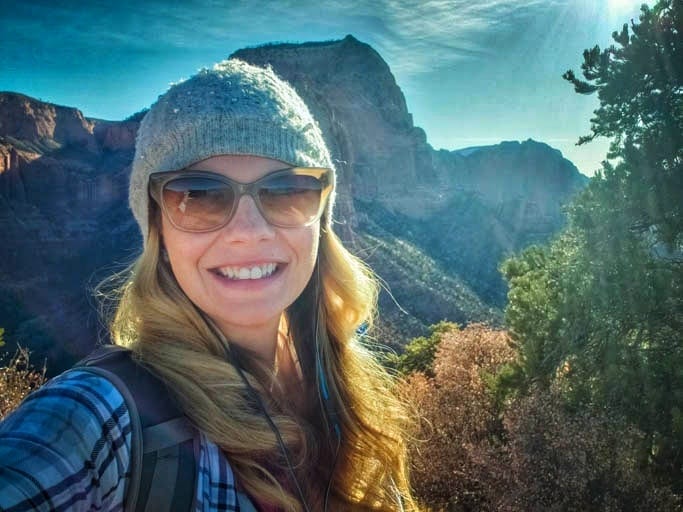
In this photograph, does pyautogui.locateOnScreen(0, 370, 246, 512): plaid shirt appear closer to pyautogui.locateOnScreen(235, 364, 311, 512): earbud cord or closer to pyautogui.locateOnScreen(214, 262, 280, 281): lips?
pyautogui.locateOnScreen(235, 364, 311, 512): earbud cord

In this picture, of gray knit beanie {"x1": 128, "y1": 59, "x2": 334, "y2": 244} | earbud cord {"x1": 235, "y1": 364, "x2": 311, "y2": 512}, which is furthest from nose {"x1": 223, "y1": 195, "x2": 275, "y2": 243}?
earbud cord {"x1": 235, "y1": 364, "x2": 311, "y2": 512}

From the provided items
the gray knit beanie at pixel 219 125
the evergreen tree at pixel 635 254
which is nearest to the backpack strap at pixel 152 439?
the gray knit beanie at pixel 219 125

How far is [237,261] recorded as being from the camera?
1.53 m

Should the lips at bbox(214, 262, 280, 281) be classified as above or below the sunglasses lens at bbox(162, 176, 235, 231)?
below

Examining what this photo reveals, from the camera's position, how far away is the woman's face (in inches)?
59.8

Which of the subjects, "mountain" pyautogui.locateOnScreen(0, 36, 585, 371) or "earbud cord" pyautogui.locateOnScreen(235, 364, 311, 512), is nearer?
"earbud cord" pyautogui.locateOnScreen(235, 364, 311, 512)

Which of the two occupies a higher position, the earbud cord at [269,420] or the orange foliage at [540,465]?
the earbud cord at [269,420]

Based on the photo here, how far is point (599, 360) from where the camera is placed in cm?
802

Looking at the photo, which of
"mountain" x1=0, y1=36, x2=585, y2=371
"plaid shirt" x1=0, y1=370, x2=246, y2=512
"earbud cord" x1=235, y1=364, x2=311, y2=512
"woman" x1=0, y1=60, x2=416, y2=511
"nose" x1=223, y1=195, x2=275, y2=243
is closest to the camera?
"plaid shirt" x1=0, y1=370, x2=246, y2=512

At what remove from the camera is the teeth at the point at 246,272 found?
5.05 ft

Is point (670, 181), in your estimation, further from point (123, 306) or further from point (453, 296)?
point (453, 296)

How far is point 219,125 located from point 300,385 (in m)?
1.13

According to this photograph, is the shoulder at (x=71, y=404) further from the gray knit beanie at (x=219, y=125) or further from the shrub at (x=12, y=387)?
the shrub at (x=12, y=387)

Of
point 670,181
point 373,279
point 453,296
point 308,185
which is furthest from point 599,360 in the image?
point 453,296
